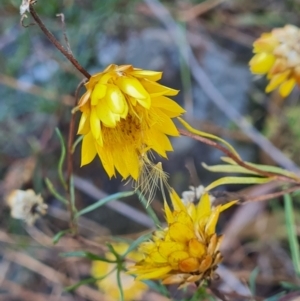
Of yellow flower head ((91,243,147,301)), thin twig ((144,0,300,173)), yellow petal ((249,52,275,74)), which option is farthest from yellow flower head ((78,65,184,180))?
thin twig ((144,0,300,173))

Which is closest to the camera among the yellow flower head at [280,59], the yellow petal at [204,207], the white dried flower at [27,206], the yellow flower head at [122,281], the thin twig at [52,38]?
the thin twig at [52,38]

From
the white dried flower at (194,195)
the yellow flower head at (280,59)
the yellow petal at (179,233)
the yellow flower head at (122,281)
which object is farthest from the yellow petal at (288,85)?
the yellow flower head at (122,281)

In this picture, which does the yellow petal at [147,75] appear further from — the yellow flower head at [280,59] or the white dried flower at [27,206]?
the white dried flower at [27,206]

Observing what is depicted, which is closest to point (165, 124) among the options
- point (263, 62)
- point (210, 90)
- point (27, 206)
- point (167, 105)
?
point (167, 105)

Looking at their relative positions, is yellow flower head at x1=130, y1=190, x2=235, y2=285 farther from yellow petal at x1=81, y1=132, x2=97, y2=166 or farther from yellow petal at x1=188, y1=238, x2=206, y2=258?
yellow petal at x1=81, y1=132, x2=97, y2=166

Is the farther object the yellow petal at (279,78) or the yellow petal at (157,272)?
the yellow petal at (279,78)

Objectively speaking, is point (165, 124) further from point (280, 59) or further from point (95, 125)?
point (280, 59)

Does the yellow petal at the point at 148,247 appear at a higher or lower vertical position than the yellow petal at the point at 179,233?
lower

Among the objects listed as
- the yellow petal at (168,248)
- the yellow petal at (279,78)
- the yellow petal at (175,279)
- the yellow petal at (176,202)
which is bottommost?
the yellow petal at (175,279)
